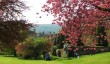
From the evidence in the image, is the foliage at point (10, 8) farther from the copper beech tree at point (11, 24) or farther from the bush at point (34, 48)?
the bush at point (34, 48)

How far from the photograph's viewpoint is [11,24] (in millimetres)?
34969

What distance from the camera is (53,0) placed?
17859mm

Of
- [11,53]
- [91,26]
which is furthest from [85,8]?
[11,53]

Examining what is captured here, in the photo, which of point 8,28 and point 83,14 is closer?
point 83,14

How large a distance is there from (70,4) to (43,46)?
4638cm

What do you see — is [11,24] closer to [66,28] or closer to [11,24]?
[11,24]

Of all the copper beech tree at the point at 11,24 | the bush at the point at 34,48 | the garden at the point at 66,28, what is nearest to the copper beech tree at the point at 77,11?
the garden at the point at 66,28

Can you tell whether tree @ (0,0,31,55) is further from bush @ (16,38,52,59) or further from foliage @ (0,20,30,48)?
bush @ (16,38,52,59)

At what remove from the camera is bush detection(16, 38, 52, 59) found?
6293 centimetres

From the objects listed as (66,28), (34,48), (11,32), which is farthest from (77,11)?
(34,48)

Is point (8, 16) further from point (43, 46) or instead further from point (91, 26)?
point (43, 46)

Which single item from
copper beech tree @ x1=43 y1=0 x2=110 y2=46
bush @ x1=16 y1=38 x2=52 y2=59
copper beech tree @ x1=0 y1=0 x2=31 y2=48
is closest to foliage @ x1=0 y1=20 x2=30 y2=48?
copper beech tree @ x1=0 y1=0 x2=31 y2=48

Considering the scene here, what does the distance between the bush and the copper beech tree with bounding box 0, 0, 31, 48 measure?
87.0 ft

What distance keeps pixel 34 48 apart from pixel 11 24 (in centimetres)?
2810
